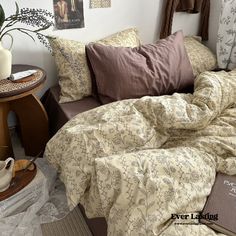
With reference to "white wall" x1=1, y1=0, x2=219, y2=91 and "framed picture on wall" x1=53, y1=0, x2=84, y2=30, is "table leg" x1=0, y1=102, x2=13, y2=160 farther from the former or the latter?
"framed picture on wall" x1=53, y1=0, x2=84, y2=30

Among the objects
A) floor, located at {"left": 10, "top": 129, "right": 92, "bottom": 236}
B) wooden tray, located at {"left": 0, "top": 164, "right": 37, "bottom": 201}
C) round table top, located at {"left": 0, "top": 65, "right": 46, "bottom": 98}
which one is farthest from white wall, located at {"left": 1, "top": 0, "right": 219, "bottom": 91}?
floor, located at {"left": 10, "top": 129, "right": 92, "bottom": 236}

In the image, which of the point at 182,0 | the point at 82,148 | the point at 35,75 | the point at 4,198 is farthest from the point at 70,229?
the point at 182,0

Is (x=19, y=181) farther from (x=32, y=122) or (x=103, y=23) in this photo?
(x=103, y=23)

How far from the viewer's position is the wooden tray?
50.2 inches

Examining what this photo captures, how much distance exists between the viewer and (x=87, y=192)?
1.06 metres

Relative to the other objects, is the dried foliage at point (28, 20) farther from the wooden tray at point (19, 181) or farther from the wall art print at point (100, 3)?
the wooden tray at point (19, 181)

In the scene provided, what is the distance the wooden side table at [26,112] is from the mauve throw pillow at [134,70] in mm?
327

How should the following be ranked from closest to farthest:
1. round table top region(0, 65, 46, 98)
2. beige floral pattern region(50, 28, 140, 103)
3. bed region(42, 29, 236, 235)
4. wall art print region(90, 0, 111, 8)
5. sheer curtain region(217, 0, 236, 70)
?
1. bed region(42, 29, 236, 235)
2. round table top region(0, 65, 46, 98)
3. beige floral pattern region(50, 28, 140, 103)
4. wall art print region(90, 0, 111, 8)
5. sheer curtain region(217, 0, 236, 70)

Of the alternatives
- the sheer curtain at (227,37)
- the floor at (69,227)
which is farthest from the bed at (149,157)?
the sheer curtain at (227,37)

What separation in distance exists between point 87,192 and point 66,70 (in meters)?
0.76

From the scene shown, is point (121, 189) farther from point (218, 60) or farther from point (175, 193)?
point (218, 60)

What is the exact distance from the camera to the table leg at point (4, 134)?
4.62 feet

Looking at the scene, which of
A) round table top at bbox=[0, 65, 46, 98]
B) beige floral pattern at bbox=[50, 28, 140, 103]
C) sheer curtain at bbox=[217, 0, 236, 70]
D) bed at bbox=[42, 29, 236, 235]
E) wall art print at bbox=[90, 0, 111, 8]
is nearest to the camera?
bed at bbox=[42, 29, 236, 235]

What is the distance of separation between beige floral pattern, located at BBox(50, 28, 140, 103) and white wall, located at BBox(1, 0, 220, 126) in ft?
0.57
